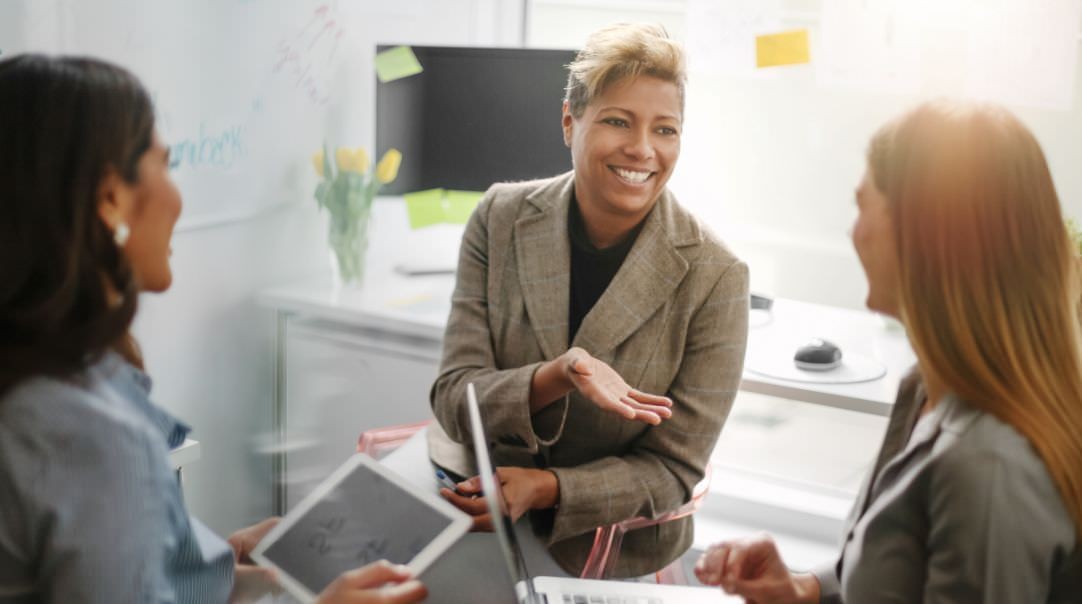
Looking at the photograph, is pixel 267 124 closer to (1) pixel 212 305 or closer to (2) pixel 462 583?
(1) pixel 212 305

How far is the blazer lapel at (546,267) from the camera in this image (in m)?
1.61

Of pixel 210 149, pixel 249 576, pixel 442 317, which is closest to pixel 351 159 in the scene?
pixel 210 149

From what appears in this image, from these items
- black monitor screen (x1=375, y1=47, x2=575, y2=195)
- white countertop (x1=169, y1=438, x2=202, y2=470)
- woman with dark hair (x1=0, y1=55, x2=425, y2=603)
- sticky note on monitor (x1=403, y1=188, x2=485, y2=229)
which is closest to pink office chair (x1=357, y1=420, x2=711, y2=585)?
white countertop (x1=169, y1=438, x2=202, y2=470)

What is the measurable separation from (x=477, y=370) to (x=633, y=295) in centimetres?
27

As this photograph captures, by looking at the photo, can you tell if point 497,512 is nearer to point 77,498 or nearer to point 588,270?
point 77,498

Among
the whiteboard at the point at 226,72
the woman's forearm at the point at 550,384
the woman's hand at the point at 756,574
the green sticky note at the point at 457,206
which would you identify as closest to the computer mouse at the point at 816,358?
the woman's forearm at the point at 550,384

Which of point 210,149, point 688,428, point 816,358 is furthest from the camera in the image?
point 210,149

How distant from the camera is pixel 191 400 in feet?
7.23

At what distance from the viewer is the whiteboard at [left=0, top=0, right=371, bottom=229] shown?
5.82ft

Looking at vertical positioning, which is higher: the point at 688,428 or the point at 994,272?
the point at 994,272

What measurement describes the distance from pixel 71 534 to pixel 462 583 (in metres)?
0.58

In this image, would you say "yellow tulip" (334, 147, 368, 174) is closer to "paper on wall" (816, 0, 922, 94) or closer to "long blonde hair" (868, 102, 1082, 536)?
"paper on wall" (816, 0, 922, 94)

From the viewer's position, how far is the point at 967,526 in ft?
3.04

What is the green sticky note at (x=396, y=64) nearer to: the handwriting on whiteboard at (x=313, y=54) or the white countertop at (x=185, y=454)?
the handwriting on whiteboard at (x=313, y=54)
